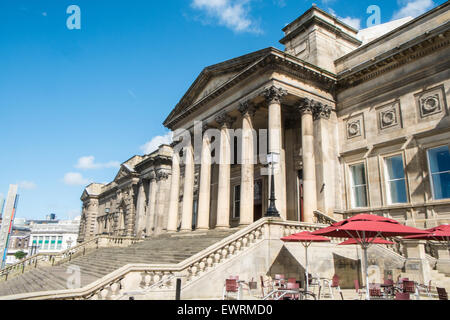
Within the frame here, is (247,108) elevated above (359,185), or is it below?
above

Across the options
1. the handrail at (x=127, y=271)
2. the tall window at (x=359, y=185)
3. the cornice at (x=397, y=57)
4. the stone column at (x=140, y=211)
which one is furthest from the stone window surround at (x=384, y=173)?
the stone column at (x=140, y=211)

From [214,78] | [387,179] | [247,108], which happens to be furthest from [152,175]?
[387,179]

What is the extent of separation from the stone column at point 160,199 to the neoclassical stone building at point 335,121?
39.1 ft

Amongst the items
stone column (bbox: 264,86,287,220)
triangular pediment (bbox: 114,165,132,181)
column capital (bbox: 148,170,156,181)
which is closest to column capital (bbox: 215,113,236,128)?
stone column (bbox: 264,86,287,220)

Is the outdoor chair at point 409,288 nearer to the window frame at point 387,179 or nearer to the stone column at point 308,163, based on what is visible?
the stone column at point 308,163

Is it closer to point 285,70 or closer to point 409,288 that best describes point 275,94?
point 285,70

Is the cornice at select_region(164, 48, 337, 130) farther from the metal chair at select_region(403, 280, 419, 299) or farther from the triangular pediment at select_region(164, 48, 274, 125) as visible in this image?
the metal chair at select_region(403, 280, 419, 299)

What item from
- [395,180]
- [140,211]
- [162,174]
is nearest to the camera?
[395,180]

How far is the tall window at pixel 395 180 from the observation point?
1838 centimetres

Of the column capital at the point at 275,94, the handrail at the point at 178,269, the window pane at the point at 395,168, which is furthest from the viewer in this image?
the column capital at the point at 275,94

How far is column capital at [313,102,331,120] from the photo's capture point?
2116 cm

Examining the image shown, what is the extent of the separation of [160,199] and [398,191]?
2776 cm

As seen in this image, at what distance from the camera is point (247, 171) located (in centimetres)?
1945

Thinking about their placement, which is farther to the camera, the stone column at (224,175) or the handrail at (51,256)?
the handrail at (51,256)
